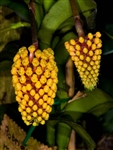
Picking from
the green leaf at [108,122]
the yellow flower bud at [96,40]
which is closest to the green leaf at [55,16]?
the yellow flower bud at [96,40]

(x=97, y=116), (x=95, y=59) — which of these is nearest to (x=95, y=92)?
(x=97, y=116)

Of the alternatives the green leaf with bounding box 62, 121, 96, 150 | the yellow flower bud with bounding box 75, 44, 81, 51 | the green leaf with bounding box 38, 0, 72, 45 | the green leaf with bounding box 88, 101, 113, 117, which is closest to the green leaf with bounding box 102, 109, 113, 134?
the green leaf with bounding box 88, 101, 113, 117

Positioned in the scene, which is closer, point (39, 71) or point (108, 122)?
point (39, 71)

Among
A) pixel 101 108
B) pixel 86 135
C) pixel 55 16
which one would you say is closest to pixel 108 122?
pixel 101 108

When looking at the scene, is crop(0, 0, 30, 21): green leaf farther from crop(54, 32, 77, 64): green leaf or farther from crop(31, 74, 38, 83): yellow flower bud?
crop(31, 74, 38, 83): yellow flower bud

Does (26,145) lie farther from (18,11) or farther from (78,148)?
(78,148)

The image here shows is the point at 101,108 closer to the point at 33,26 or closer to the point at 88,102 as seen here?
the point at 88,102

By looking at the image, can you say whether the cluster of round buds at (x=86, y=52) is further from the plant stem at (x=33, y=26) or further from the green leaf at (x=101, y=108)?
the green leaf at (x=101, y=108)
